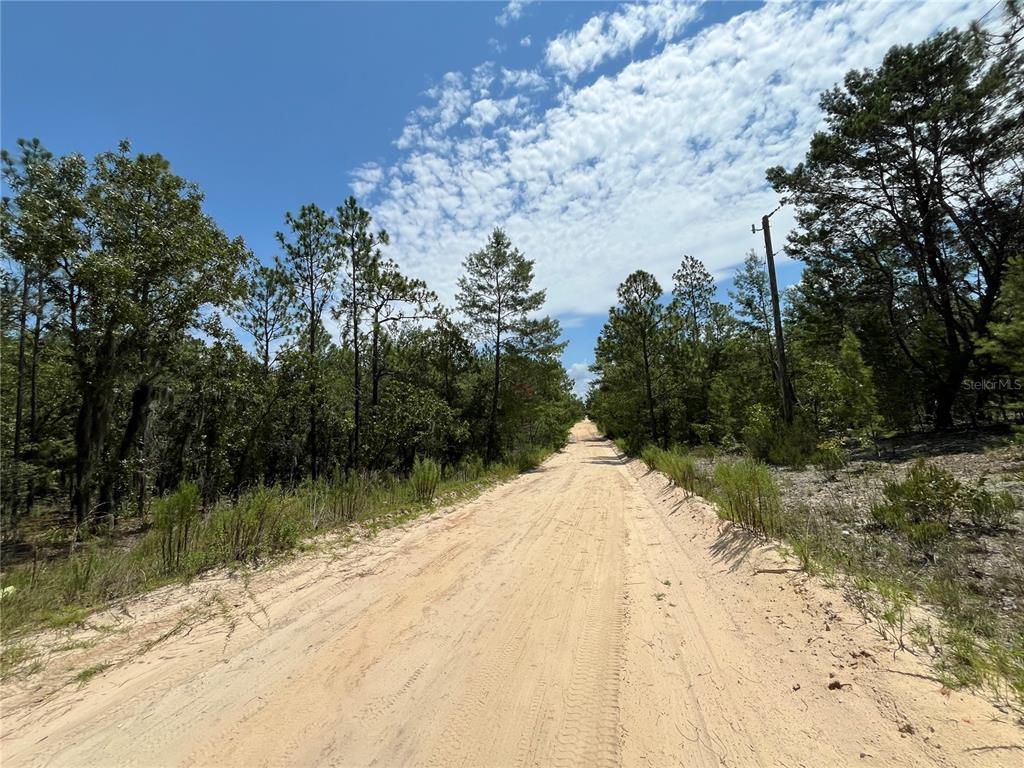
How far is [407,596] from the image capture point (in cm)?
481

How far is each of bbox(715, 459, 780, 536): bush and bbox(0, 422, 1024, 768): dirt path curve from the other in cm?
113

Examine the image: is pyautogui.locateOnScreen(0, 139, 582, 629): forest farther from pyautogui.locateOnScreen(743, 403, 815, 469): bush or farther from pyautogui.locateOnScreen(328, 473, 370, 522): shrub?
pyautogui.locateOnScreen(743, 403, 815, 469): bush

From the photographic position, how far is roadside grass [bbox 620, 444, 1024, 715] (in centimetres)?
302

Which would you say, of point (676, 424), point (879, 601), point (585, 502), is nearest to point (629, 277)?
point (676, 424)

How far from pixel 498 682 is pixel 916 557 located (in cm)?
496

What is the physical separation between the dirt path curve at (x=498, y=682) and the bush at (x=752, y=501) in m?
1.13

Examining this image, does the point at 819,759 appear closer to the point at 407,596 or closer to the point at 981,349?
the point at 407,596

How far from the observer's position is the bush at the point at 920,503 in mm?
5648

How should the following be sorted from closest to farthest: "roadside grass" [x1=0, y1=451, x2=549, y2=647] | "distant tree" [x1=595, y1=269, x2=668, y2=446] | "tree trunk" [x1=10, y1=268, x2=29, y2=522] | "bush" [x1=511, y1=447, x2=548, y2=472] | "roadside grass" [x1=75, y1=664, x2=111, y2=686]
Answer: "roadside grass" [x1=75, y1=664, x2=111, y2=686] → "roadside grass" [x1=0, y1=451, x2=549, y2=647] → "tree trunk" [x1=10, y1=268, x2=29, y2=522] → "bush" [x1=511, y1=447, x2=548, y2=472] → "distant tree" [x1=595, y1=269, x2=668, y2=446]

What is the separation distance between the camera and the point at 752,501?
668 cm

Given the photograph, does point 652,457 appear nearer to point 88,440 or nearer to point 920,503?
point 920,503

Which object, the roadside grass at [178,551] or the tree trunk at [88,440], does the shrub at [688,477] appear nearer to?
the roadside grass at [178,551]

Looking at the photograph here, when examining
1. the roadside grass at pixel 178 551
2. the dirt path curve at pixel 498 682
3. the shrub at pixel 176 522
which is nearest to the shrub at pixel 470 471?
the roadside grass at pixel 178 551

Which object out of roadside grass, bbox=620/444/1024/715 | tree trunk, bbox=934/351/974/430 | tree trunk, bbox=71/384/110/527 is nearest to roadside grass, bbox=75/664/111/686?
roadside grass, bbox=620/444/1024/715
